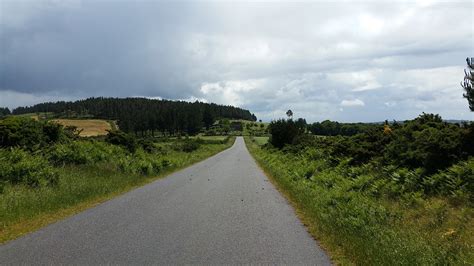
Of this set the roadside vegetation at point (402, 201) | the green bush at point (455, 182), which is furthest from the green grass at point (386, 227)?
the green bush at point (455, 182)

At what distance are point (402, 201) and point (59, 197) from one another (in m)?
9.94

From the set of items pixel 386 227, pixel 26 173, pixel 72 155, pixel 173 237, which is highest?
pixel 72 155

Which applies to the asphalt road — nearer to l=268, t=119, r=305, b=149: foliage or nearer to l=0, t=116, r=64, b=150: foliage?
l=0, t=116, r=64, b=150: foliage

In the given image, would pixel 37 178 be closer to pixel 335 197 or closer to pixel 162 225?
pixel 162 225

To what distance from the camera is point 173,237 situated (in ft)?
29.2

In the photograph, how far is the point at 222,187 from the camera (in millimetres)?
19562

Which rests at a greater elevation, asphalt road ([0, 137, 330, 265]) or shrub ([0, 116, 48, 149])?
shrub ([0, 116, 48, 149])

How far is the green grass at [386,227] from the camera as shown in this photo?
6.71 metres

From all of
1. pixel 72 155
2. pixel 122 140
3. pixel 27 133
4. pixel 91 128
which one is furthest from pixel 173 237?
pixel 91 128

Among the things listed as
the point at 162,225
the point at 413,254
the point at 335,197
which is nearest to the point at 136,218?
the point at 162,225

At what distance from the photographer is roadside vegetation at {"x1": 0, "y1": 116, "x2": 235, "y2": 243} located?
11570 millimetres

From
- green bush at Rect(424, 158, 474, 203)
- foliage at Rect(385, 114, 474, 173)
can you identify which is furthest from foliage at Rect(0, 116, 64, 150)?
green bush at Rect(424, 158, 474, 203)

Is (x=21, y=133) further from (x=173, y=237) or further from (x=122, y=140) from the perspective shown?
(x=173, y=237)

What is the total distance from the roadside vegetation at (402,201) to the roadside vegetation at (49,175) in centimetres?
677
